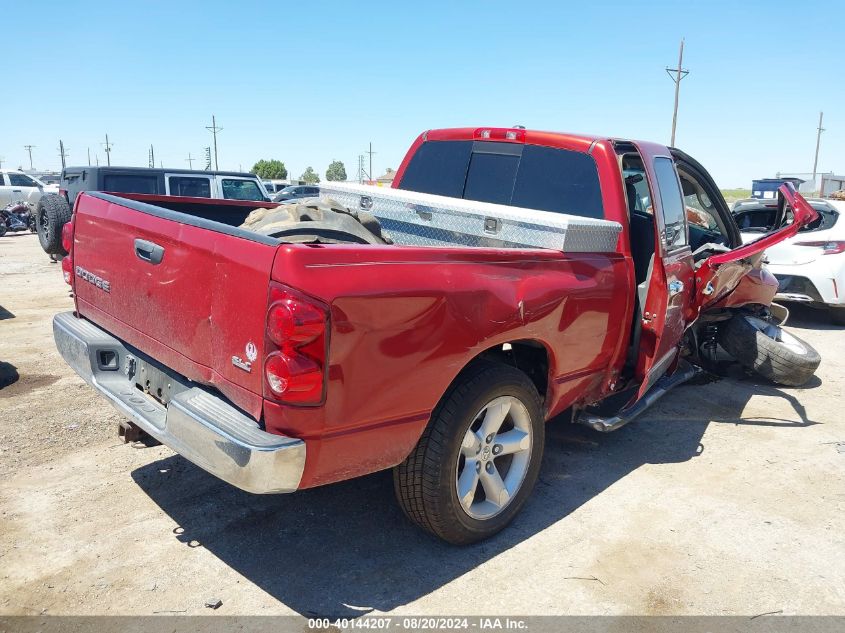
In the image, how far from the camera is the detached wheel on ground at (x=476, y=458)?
303 cm

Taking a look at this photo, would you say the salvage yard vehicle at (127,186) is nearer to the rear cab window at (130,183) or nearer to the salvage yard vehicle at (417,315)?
the rear cab window at (130,183)

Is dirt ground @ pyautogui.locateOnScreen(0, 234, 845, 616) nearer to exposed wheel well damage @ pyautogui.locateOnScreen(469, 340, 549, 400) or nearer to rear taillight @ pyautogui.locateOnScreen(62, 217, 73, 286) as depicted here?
exposed wheel well damage @ pyautogui.locateOnScreen(469, 340, 549, 400)

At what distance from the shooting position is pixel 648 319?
13.9 ft

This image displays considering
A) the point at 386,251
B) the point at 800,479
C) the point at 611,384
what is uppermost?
the point at 386,251

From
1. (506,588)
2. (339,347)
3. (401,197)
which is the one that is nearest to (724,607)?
(506,588)

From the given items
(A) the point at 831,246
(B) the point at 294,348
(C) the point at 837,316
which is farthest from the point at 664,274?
(C) the point at 837,316

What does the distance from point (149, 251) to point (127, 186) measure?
35.8 ft

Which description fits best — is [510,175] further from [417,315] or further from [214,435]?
[214,435]

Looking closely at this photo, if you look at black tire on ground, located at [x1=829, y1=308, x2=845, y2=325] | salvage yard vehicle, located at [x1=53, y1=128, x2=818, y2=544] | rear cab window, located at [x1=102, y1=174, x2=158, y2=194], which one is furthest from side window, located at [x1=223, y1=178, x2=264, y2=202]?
black tire on ground, located at [x1=829, y1=308, x2=845, y2=325]

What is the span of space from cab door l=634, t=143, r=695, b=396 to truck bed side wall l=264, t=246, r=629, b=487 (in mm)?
967

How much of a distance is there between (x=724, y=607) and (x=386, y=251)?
215 cm

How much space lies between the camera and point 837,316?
367 inches

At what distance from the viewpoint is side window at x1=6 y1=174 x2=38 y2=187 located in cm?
2365

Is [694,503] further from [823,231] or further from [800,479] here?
[823,231]
